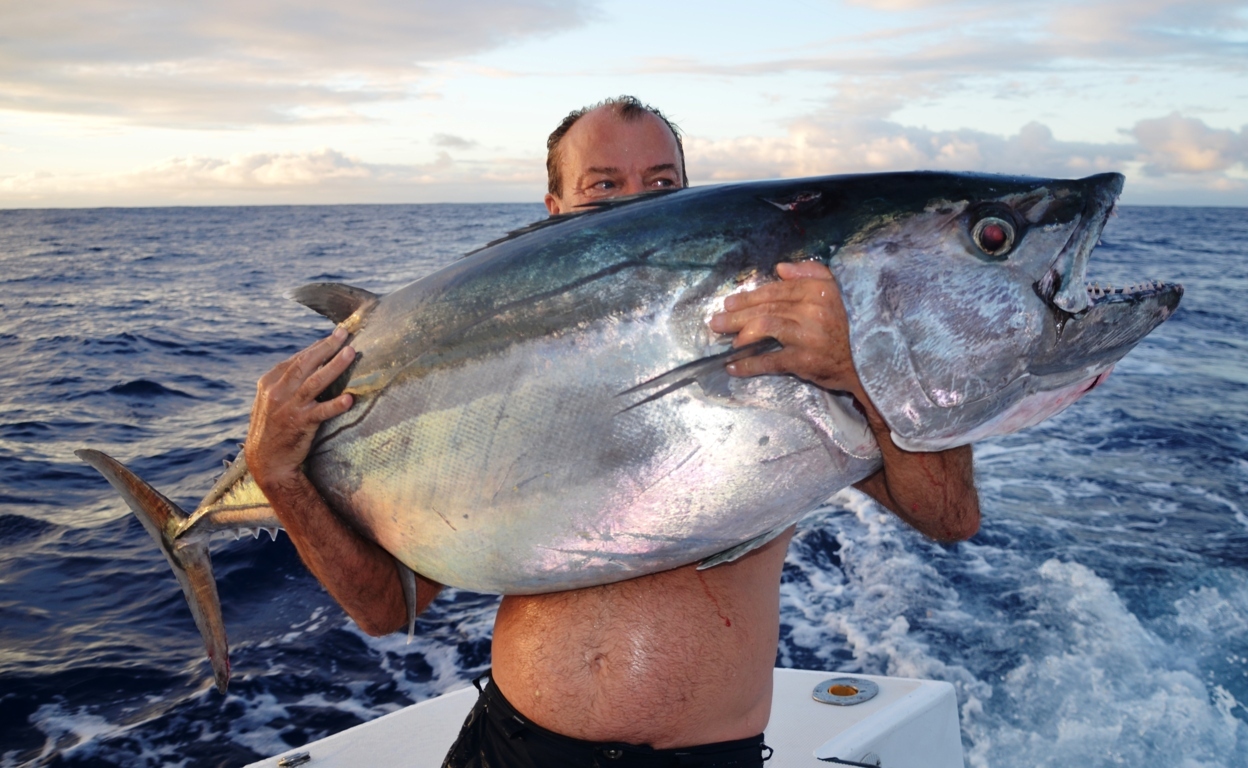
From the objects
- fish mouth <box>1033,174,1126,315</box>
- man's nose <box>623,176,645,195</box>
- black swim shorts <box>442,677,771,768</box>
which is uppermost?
man's nose <box>623,176,645,195</box>

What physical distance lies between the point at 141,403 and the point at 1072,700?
11.0 m

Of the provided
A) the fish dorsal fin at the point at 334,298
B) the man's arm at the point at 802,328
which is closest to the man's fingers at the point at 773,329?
the man's arm at the point at 802,328

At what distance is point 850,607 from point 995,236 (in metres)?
5.01

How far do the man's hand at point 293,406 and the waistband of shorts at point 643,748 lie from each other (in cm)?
95

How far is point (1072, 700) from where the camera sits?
197 inches

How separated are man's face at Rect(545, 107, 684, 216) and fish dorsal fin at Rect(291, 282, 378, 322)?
2.77 ft

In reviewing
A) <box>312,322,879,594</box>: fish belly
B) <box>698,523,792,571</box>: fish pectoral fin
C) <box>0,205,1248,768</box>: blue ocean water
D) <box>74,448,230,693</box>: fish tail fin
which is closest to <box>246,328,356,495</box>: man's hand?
<box>312,322,879,594</box>: fish belly

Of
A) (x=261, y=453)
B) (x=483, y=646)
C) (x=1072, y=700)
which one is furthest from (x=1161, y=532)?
(x=261, y=453)

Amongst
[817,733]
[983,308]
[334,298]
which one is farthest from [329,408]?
[817,733]

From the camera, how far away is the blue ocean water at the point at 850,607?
4855 millimetres

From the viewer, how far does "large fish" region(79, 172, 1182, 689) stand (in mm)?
1695

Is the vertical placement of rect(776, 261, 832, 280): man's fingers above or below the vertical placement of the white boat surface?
above

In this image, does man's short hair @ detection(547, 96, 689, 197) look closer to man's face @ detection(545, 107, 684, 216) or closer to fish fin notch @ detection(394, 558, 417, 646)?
man's face @ detection(545, 107, 684, 216)

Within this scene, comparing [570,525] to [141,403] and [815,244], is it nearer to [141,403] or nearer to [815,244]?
[815,244]
